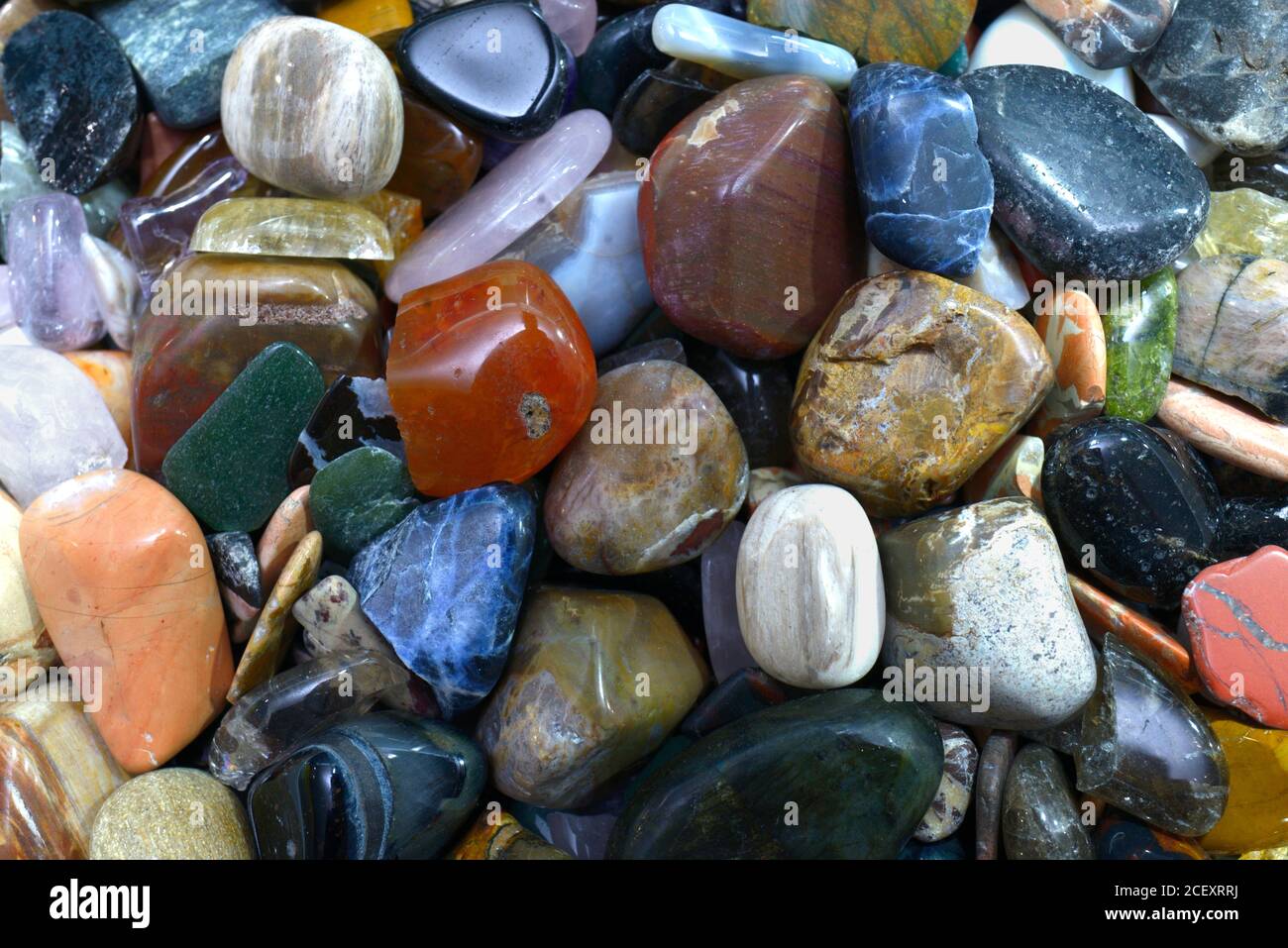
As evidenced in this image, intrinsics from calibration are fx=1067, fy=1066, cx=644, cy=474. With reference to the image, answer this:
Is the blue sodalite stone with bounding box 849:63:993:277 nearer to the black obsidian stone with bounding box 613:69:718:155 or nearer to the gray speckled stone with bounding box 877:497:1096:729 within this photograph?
the black obsidian stone with bounding box 613:69:718:155

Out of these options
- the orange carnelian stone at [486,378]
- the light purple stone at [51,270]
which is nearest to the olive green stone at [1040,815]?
the orange carnelian stone at [486,378]

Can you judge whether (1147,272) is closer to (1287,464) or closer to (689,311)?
(1287,464)

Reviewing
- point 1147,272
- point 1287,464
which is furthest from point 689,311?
point 1287,464

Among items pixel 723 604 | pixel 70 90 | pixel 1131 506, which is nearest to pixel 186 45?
pixel 70 90

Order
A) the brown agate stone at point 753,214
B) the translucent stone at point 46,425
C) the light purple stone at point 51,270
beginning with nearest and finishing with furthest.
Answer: the brown agate stone at point 753,214 < the translucent stone at point 46,425 < the light purple stone at point 51,270

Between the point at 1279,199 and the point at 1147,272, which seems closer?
the point at 1147,272

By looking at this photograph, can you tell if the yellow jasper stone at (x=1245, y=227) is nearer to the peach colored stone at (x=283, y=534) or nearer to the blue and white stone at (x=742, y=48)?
the blue and white stone at (x=742, y=48)

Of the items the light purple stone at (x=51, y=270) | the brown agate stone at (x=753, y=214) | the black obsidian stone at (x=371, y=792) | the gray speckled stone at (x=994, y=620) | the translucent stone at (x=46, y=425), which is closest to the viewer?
the black obsidian stone at (x=371, y=792)
